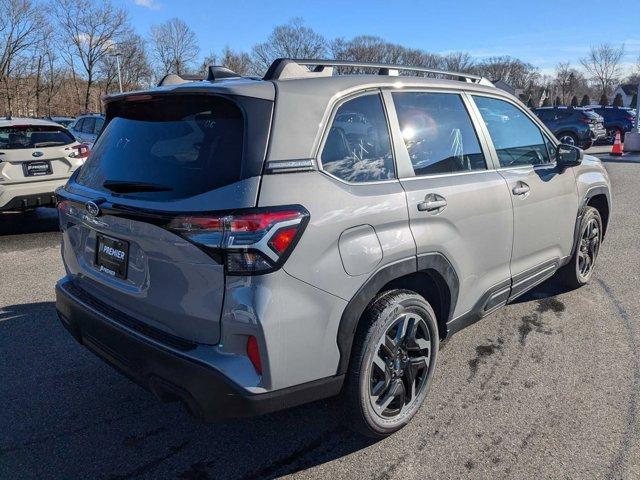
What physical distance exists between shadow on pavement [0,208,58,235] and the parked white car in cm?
66

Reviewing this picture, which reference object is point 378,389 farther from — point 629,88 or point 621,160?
point 629,88

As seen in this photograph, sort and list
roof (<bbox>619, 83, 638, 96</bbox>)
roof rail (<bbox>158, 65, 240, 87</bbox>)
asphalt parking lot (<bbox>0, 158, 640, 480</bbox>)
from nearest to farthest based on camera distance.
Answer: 1. asphalt parking lot (<bbox>0, 158, 640, 480</bbox>)
2. roof rail (<bbox>158, 65, 240, 87</bbox>)
3. roof (<bbox>619, 83, 638, 96</bbox>)

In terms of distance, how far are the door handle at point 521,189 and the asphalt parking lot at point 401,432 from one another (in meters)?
1.17

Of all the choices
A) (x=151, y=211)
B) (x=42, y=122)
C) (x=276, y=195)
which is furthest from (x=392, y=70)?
(x=42, y=122)

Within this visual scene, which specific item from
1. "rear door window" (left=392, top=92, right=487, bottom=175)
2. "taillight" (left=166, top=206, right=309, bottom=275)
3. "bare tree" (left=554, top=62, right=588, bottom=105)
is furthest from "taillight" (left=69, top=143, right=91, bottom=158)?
"bare tree" (left=554, top=62, right=588, bottom=105)

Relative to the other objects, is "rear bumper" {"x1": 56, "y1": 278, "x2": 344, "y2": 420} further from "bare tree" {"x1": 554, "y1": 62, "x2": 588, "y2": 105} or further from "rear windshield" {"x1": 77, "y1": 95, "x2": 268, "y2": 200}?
"bare tree" {"x1": 554, "y1": 62, "x2": 588, "y2": 105}

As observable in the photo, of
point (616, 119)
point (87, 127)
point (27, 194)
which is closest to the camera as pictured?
point (27, 194)

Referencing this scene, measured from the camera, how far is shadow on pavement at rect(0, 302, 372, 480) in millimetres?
2600

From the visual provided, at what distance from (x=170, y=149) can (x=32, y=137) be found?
6.27m

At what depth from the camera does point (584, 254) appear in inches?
195

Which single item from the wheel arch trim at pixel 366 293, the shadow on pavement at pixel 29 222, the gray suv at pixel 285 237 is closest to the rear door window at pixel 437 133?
the gray suv at pixel 285 237

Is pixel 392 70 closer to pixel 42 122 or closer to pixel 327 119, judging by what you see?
pixel 327 119

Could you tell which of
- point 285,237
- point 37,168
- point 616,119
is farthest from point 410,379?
point 616,119

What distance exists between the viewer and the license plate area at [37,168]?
287 inches
